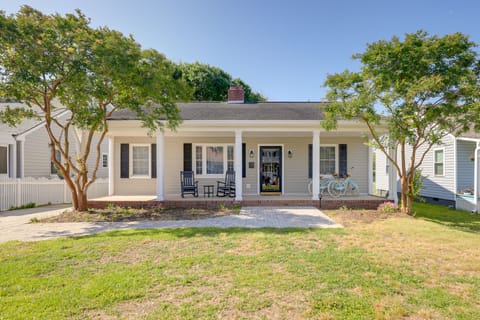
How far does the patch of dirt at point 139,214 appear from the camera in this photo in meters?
7.07

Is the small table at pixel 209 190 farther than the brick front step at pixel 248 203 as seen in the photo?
Yes

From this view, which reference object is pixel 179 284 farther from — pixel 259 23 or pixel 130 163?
pixel 259 23

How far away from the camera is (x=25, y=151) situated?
11.5m

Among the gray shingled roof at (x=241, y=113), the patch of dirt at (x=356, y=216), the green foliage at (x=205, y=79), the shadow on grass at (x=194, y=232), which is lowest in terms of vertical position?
the patch of dirt at (x=356, y=216)

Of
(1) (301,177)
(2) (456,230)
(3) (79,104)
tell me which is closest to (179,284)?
(3) (79,104)

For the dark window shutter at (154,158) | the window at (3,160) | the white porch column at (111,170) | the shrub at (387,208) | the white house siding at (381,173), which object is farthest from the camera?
the white house siding at (381,173)

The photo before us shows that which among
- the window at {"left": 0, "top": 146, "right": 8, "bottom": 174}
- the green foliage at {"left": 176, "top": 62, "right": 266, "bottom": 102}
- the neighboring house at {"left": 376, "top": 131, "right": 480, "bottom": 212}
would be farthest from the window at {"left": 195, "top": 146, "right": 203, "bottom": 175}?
the green foliage at {"left": 176, "top": 62, "right": 266, "bottom": 102}

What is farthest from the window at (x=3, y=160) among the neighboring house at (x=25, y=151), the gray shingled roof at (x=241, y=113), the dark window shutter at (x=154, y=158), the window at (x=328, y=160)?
the window at (x=328, y=160)

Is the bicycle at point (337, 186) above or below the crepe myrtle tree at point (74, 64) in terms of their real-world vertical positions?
below

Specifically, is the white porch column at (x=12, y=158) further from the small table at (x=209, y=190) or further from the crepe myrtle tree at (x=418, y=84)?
the crepe myrtle tree at (x=418, y=84)

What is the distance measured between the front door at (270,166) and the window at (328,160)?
6.01ft

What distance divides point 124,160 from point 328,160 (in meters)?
8.77

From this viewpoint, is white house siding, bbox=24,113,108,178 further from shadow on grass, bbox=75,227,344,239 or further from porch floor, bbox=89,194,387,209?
shadow on grass, bbox=75,227,344,239

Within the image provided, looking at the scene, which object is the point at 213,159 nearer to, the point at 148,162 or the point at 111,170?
the point at 148,162
